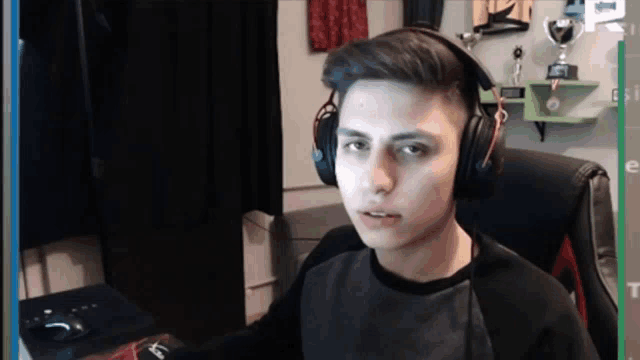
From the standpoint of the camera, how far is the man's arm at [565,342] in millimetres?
559

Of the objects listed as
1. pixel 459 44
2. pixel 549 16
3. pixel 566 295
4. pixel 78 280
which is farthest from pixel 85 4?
pixel 566 295


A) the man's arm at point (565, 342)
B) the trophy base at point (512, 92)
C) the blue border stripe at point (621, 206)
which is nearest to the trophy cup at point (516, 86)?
the trophy base at point (512, 92)

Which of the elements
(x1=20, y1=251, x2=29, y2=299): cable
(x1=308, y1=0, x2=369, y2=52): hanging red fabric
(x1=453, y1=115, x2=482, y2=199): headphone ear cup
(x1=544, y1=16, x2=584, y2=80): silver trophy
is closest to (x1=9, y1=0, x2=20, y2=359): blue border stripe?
(x1=20, y1=251, x2=29, y2=299): cable

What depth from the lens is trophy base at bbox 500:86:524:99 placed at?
570mm

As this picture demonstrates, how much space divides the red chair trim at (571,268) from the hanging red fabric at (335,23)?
0.33 meters

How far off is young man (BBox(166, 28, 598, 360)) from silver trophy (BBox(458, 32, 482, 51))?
5cm

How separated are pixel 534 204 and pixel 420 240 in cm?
18

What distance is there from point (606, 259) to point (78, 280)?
0.64m

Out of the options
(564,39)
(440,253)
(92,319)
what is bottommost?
(92,319)

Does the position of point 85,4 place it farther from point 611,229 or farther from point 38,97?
point 611,229

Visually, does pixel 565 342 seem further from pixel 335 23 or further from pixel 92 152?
pixel 92 152

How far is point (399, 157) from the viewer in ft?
1.77

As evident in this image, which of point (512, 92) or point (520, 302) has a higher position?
point (512, 92)

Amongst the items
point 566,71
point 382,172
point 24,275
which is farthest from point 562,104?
point 24,275
